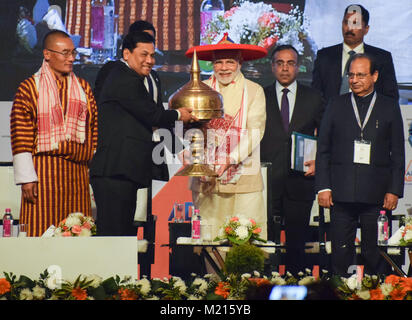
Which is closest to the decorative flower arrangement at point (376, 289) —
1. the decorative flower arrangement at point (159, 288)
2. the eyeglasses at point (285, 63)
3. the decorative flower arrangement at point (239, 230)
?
the decorative flower arrangement at point (159, 288)

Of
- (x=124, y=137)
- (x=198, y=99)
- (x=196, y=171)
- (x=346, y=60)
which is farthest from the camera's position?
(x=346, y=60)

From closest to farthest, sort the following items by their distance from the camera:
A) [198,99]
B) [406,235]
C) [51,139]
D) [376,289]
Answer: [376,289] < [198,99] < [51,139] < [406,235]

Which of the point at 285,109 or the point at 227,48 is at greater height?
the point at 227,48

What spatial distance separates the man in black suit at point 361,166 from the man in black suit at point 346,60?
0.71m

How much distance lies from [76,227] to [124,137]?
73 centimetres

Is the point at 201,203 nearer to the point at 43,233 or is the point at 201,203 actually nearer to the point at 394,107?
the point at 43,233

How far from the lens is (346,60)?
17.6 ft

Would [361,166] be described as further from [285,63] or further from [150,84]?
[150,84]

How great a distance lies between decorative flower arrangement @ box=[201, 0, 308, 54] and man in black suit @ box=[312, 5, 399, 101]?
1.88ft

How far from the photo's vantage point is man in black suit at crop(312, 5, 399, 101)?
17.3 ft

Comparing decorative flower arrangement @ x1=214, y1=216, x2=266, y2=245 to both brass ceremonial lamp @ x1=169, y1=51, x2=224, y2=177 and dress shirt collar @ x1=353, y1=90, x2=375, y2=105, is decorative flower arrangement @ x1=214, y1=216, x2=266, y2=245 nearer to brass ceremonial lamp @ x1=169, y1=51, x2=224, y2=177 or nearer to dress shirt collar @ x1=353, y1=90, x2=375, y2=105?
brass ceremonial lamp @ x1=169, y1=51, x2=224, y2=177

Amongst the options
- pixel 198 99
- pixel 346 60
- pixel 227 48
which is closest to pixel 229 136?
pixel 227 48

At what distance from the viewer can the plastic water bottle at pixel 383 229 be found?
4551mm

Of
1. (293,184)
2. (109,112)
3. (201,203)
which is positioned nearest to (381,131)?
(293,184)
